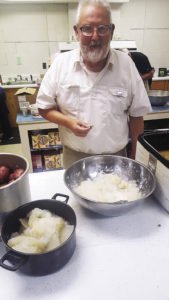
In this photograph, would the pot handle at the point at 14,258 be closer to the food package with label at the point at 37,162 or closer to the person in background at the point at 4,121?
the food package with label at the point at 37,162

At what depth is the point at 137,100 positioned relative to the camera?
1.35 metres

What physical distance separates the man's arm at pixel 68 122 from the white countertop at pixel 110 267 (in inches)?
16.9

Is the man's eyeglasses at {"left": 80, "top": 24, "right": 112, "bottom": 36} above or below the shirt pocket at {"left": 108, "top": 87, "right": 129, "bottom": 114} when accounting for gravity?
above

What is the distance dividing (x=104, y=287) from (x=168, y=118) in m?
2.39

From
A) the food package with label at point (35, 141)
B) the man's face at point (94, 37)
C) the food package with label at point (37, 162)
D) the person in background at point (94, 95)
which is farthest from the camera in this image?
the food package with label at point (37, 162)

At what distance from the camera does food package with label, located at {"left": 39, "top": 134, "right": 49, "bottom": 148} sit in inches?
100

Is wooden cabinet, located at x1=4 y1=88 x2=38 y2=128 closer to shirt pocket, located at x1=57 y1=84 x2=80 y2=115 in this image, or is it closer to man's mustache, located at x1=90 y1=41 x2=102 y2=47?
shirt pocket, located at x1=57 y1=84 x2=80 y2=115

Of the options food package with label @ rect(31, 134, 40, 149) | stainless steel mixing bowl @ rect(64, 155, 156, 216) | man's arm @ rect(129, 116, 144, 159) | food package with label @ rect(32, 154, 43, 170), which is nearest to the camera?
stainless steel mixing bowl @ rect(64, 155, 156, 216)

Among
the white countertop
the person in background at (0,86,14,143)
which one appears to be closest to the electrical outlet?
the person in background at (0,86,14,143)

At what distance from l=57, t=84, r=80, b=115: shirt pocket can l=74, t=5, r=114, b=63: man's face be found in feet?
0.58

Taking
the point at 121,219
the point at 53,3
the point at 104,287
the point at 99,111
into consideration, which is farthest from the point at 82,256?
the point at 53,3

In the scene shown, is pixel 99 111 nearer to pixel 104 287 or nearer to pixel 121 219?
pixel 121 219

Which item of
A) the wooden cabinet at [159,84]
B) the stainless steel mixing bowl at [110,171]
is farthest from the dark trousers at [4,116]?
the stainless steel mixing bowl at [110,171]

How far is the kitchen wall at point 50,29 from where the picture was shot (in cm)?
432
